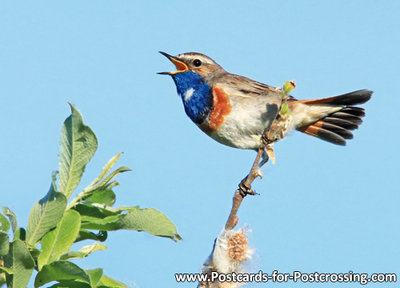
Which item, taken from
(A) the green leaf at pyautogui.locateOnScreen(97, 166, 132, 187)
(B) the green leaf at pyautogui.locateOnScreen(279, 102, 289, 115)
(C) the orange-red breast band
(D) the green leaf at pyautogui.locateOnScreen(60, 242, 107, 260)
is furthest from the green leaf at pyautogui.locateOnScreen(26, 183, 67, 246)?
(C) the orange-red breast band

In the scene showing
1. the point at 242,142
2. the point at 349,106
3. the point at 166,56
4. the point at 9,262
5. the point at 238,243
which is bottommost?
the point at 9,262

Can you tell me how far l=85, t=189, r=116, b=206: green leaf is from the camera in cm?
264

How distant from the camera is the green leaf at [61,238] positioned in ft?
7.50

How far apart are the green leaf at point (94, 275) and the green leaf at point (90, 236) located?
14.1 inches

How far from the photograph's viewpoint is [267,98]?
255 inches

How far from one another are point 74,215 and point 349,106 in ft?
15.3

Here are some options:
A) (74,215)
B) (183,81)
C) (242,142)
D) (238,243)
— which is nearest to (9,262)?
(74,215)

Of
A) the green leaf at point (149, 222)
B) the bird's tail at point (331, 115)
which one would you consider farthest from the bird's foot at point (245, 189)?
the bird's tail at point (331, 115)

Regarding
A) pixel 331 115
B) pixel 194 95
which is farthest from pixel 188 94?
pixel 331 115

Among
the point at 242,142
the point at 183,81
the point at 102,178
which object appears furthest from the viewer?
the point at 183,81

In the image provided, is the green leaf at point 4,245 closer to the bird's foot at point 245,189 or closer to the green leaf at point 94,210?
the green leaf at point 94,210

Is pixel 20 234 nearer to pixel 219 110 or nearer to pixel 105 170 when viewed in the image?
pixel 105 170

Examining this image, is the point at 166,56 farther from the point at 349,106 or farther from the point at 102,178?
the point at 102,178

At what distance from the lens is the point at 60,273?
7.15ft
